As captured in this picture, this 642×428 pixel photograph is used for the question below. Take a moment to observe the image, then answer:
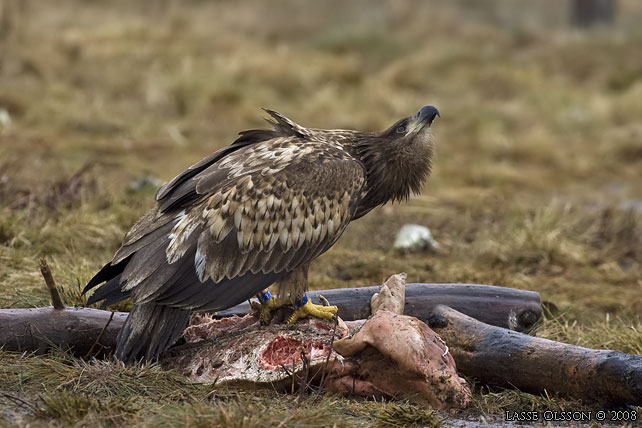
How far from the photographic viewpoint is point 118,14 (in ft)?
65.1

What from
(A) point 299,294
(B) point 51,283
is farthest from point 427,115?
(B) point 51,283

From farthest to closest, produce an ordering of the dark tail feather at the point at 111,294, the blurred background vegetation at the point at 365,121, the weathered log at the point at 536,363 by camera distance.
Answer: the blurred background vegetation at the point at 365,121 → the dark tail feather at the point at 111,294 → the weathered log at the point at 536,363

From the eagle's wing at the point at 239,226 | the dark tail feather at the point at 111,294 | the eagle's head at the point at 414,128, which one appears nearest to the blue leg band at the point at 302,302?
the eagle's wing at the point at 239,226

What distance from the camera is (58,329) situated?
520 cm

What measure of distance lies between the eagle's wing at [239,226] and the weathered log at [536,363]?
84 centimetres

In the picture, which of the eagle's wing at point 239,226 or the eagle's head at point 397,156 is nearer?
the eagle's wing at point 239,226

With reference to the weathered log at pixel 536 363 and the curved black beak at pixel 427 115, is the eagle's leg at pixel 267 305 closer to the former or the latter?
the weathered log at pixel 536 363

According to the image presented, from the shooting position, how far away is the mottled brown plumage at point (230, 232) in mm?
4938

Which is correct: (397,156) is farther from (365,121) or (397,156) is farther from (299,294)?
(365,121)

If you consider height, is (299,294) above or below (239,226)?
below

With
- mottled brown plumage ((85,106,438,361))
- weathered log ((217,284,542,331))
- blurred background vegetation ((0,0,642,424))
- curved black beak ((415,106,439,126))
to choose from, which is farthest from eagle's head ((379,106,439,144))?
blurred background vegetation ((0,0,642,424))

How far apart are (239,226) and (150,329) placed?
26.6 inches

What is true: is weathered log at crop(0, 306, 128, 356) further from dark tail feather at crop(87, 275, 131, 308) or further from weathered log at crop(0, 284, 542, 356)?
dark tail feather at crop(87, 275, 131, 308)

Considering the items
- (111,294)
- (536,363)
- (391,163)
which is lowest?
(536,363)
